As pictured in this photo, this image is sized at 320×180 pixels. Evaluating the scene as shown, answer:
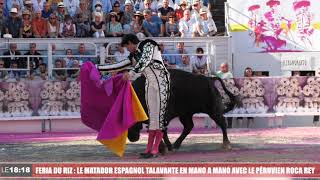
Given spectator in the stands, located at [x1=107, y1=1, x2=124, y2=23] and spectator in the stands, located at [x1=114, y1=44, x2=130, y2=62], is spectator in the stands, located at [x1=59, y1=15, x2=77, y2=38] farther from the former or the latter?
spectator in the stands, located at [x1=114, y1=44, x2=130, y2=62]

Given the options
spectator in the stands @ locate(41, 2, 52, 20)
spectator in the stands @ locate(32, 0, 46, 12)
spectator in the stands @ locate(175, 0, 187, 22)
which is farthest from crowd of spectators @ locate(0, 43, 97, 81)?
spectator in the stands @ locate(175, 0, 187, 22)

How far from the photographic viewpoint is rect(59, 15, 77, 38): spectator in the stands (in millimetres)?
14234

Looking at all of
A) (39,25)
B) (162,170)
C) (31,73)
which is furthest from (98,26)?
(162,170)

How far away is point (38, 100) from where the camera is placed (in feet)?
42.2

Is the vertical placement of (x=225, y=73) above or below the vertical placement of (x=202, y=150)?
above

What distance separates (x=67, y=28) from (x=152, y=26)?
75.6 inches

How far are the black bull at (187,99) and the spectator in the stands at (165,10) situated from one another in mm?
5889

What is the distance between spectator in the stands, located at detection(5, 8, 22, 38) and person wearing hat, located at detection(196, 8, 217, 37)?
13.1 ft

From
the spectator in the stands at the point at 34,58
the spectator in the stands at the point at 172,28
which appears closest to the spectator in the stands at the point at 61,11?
the spectator in the stands at the point at 34,58

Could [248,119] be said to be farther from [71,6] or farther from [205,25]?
[71,6]

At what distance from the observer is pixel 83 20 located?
14.8 meters

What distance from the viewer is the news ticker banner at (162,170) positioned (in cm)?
595

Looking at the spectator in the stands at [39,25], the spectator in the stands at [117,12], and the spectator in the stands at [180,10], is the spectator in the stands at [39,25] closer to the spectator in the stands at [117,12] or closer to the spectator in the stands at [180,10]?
the spectator in the stands at [117,12]

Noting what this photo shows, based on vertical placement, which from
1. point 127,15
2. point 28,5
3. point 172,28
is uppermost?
point 28,5
